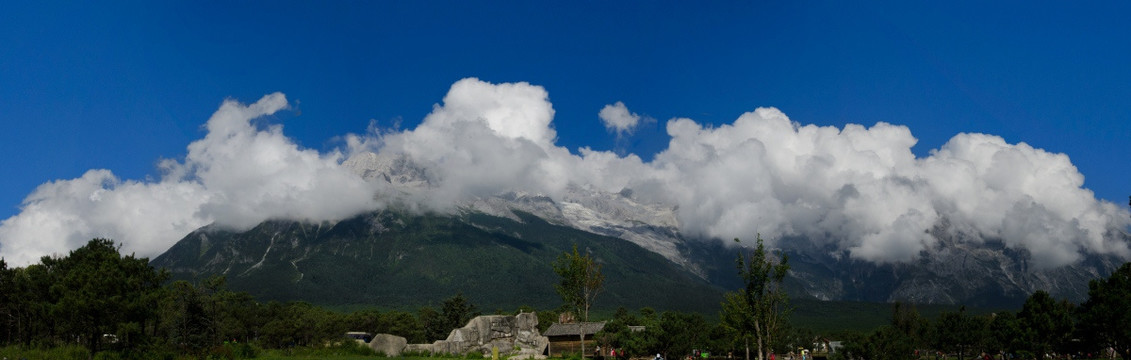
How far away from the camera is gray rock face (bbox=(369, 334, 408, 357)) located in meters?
63.8

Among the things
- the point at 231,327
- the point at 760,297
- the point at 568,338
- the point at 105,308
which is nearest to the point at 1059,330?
the point at 760,297

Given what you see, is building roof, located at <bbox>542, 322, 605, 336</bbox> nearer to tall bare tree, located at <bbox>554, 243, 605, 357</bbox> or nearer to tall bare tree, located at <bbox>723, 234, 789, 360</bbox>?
tall bare tree, located at <bbox>554, 243, 605, 357</bbox>

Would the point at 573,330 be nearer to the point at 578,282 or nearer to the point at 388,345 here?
the point at 578,282

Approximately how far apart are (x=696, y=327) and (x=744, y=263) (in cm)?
4008

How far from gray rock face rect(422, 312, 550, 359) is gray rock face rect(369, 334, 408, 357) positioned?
3.85 feet

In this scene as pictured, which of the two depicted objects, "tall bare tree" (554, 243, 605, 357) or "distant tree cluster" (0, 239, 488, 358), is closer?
"distant tree cluster" (0, 239, 488, 358)

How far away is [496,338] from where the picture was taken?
230ft

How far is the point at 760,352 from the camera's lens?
125 feet

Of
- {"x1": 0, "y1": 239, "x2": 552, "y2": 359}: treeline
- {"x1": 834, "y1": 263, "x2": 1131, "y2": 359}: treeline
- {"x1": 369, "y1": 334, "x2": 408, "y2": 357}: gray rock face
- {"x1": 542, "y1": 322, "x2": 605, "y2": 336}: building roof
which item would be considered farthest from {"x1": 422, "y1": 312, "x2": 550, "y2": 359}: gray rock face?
{"x1": 834, "y1": 263, "x2": 1131, "y2": 359}: treeline

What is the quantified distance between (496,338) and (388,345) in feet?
36.6

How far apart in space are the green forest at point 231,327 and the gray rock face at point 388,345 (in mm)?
1153

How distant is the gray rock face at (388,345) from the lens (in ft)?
209

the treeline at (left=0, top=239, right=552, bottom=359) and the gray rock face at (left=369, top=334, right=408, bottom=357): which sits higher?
the treeline at (left=0, top=239, right=552, bottom=359)

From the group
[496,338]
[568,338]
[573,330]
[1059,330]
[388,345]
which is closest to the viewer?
[1059,330]
